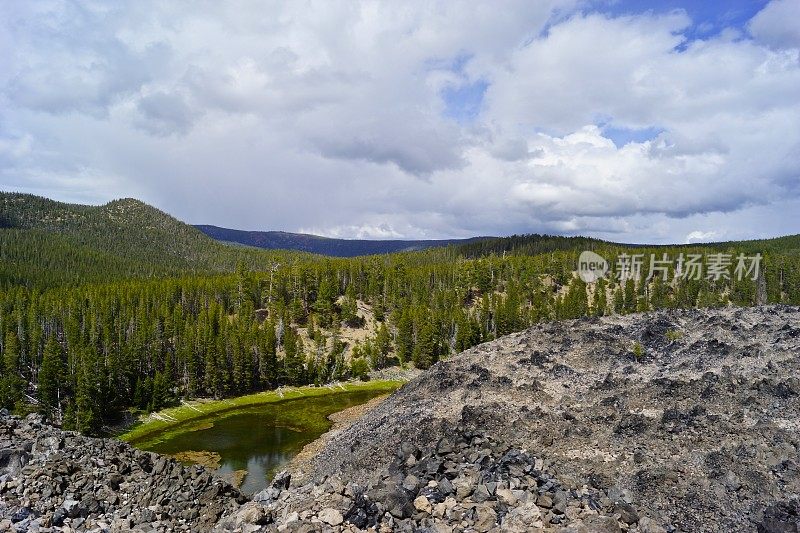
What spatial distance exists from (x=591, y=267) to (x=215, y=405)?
153 metres

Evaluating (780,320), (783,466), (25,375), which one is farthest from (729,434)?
(25,375)

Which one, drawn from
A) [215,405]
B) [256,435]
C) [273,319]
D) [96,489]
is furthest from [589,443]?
[273,319]

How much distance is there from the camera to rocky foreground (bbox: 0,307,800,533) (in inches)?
902

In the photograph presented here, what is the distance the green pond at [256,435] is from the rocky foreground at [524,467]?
1177cm

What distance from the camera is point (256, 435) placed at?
72.7 metres

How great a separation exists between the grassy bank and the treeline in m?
3.29

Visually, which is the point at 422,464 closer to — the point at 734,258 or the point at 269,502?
the point at 269,502

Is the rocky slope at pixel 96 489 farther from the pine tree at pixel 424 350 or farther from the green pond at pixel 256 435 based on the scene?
the pine tree at pixel 424 350

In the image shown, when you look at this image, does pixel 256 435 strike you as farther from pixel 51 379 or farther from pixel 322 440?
pixel 51 379

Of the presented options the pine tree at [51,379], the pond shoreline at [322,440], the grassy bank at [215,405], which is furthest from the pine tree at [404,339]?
the pine tree at [51,379]

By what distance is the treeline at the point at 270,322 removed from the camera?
8725cm

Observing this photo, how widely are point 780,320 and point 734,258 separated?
505ft

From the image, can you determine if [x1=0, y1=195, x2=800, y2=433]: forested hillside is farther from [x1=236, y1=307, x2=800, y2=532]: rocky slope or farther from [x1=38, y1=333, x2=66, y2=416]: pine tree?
[x1=236, y1=307, x2=800, y2=532]: rocky slope

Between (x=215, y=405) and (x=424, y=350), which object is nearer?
(x=215, y=405)
